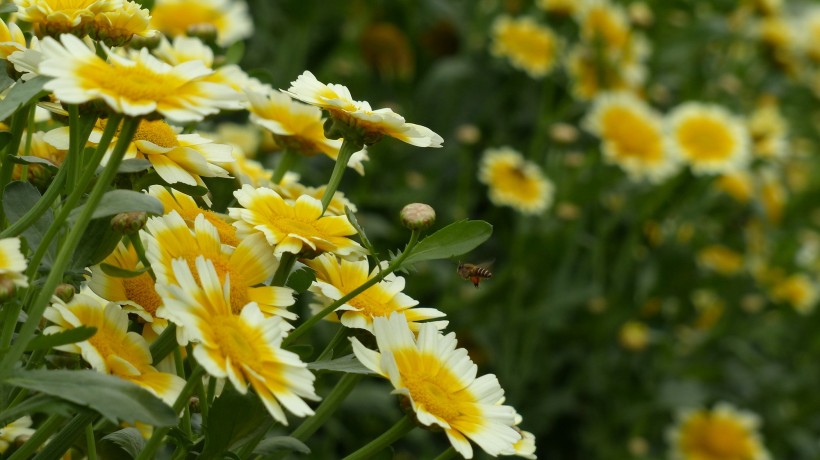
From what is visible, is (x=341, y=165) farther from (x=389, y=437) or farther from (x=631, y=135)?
(x=631, y=135)

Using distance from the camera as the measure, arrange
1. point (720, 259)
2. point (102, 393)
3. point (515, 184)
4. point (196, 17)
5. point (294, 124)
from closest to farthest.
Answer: point (102, 393) < point (294, 124) < point (196, 17) < point (515, 184) < point (720, 259)

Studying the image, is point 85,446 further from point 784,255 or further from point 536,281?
point 784,255

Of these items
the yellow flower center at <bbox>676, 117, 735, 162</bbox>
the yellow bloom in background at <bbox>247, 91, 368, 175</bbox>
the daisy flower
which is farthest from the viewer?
the yellow flower center at <bbox>676, 117, 735, 162</bbox>

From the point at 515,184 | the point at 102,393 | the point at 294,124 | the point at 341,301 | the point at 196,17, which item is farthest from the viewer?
the point at 515,184

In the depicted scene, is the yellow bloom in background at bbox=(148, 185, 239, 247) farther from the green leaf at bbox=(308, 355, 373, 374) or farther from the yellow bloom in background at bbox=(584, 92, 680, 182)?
the yellow bloom in background at bbox=(584, 92, 680, 182)

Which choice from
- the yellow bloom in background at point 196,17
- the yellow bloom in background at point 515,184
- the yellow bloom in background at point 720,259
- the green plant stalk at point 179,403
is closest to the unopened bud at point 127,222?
the green plant stalk at point 179,403

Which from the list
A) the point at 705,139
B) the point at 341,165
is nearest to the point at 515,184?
the point at 705,139

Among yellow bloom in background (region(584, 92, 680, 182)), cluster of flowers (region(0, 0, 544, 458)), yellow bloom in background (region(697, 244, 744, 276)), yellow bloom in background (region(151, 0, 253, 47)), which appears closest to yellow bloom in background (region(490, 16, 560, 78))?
yellow bloom in background (region(584, 92, 680, 182))
